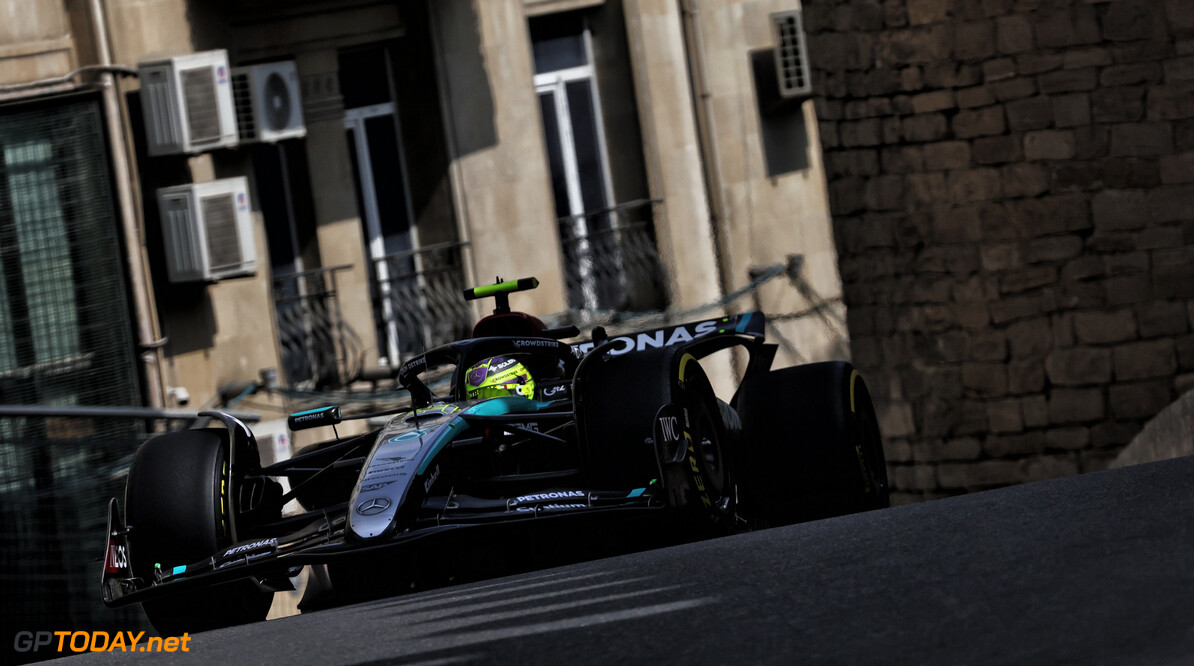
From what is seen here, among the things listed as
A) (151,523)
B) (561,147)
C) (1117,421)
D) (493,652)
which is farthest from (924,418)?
(493,652)

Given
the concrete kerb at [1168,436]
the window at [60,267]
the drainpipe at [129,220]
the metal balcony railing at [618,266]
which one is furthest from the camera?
the metal balcony railing at [618,266]

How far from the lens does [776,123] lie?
645 inches

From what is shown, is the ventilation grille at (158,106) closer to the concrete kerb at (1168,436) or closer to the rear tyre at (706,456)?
A: the concrete kerb at (1168,436)

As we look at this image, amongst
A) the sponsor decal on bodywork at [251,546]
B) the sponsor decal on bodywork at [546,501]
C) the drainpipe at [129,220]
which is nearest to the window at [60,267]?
the drainpipe at [129,220]

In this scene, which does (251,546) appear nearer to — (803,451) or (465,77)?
(803,451)

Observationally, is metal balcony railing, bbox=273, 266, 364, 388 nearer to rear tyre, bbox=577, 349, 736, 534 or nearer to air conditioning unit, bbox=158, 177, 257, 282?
air conditioning unit, bbox=158, 177, 257, 282

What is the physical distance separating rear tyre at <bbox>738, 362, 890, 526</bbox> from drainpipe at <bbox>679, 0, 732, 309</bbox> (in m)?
8.71

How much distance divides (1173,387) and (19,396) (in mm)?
8800

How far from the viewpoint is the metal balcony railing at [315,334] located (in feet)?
51.1

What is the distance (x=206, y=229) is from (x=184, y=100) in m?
1.09

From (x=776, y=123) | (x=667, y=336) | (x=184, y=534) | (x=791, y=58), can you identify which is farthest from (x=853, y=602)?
(x=776, y=123)

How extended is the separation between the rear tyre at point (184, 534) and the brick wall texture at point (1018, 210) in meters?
7.18

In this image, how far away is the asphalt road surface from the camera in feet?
11.4

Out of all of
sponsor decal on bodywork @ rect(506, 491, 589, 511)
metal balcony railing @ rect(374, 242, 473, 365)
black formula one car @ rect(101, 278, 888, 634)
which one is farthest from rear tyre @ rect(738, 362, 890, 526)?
metal balcony railing @ rect(374, 242, 473, 365)
